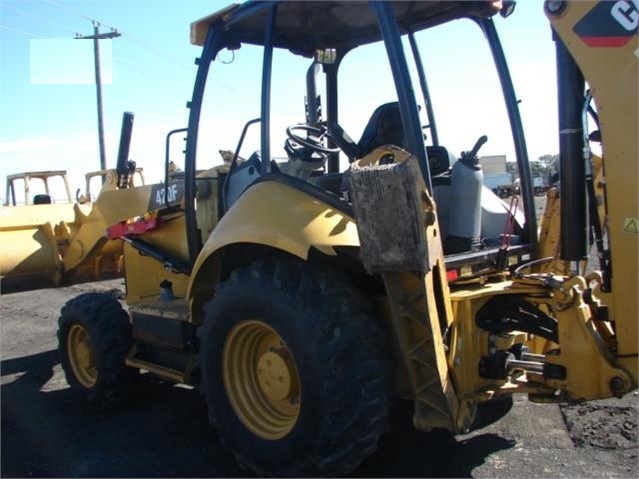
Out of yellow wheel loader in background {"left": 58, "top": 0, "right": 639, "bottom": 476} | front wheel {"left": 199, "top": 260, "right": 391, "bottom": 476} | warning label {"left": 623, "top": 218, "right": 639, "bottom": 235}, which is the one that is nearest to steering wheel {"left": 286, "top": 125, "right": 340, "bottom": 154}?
yellow wheel loader in background {"left": 58, "top": 0, "right": 639, "bottom": 476}

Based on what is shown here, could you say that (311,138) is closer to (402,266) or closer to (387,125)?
(387,125)

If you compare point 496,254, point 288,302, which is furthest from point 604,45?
point 288,302

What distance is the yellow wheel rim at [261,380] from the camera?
11.5 feet

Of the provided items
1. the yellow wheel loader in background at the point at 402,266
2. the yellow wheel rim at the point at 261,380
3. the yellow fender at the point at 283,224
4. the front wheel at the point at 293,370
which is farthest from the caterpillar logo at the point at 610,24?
the yellow wheel rim at the point at 261,380

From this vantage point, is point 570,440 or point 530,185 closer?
point 570,440

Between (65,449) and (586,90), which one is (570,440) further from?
(65,449)

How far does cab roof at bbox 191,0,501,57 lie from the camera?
13.4ft

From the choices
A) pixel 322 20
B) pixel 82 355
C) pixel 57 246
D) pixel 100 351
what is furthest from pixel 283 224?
pixel 57 246

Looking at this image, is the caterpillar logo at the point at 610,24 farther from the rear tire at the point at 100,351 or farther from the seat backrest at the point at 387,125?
the rear tire at the point at 100,351

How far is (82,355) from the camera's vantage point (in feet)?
17.5

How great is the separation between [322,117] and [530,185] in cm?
154

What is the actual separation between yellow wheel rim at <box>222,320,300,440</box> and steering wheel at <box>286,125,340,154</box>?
1.20 m

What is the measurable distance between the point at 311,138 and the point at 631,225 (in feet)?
6.70

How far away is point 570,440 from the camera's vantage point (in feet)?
12.8
